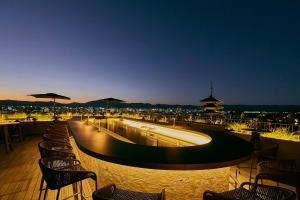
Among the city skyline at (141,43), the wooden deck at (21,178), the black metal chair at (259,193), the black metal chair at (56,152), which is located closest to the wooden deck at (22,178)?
the wooden deck at (21,178)

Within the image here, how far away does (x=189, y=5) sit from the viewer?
605 inches

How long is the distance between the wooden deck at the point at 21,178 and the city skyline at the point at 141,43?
6099mm

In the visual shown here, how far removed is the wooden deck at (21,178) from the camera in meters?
3.16

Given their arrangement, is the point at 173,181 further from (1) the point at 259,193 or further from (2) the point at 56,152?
(2) the point at 56,152

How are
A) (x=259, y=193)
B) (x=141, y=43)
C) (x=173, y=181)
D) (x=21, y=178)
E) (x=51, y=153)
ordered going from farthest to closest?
(x=141, y=43) < (x=21, y=178) < (x=51, y=153) < (x=173, y=181) < (x=259, y=193)

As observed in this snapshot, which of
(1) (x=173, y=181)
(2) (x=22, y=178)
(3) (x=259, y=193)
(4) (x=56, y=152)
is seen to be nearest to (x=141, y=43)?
(2) (x=22, y=178)

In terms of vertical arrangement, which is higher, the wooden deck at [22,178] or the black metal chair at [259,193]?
the black metal chair at [259,193]

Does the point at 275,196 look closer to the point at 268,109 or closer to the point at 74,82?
the point at 74,82

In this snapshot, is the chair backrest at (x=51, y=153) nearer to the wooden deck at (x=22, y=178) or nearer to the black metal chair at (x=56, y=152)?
the black metal chair at (x=56, y=152)

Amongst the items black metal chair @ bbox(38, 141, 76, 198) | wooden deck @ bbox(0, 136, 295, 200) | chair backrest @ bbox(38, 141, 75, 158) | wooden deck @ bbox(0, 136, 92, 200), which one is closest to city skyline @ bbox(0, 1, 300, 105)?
wooden deck @ bbox(0, 136, 92, 200)

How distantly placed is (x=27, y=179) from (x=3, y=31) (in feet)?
40.6

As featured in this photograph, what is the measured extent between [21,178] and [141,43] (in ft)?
66.6

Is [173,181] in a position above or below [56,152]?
below

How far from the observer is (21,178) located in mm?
3867
